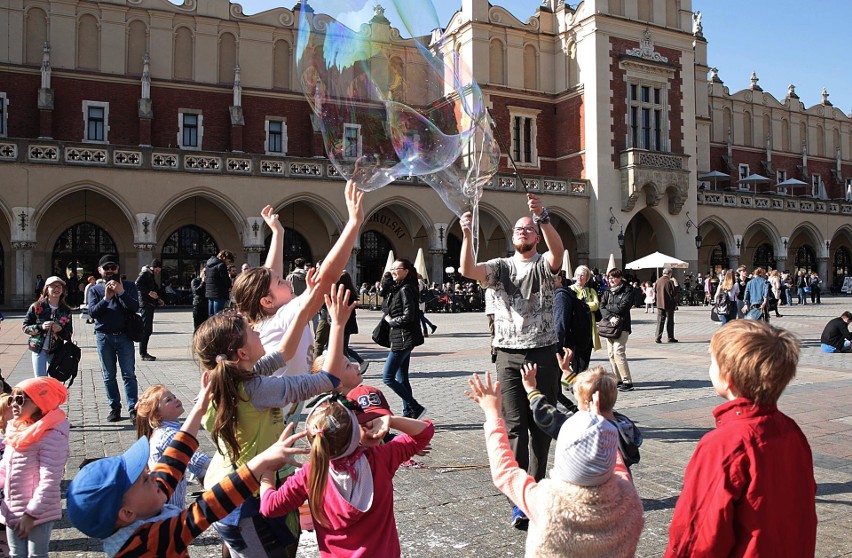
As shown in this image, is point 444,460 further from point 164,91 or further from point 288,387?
point 164,91

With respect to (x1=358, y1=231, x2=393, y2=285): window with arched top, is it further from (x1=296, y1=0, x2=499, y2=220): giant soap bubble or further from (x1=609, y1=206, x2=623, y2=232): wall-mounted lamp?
(x1=296, y1=0, x2=499, y2=220): giant soap bubble

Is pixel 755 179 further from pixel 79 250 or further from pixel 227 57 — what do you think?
pixel 79 250

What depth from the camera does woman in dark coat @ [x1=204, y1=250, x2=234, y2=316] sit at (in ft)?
36.9

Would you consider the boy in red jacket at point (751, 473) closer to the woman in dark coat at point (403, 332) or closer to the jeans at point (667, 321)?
the woman in dark coat at point (403, 332)

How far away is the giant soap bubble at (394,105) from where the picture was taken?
6285 millimetres

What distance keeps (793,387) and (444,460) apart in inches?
213

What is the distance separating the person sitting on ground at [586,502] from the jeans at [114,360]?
5866 millimetres

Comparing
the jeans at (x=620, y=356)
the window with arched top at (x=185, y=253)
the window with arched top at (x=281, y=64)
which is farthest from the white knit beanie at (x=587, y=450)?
the window with arched top at (x=281, y=64)

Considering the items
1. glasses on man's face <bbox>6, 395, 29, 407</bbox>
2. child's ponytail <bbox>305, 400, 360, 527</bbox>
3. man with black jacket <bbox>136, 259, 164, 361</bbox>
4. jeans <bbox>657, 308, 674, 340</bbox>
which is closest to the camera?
child's ponytail <bbox>305, 400, 360, 527</bbox>

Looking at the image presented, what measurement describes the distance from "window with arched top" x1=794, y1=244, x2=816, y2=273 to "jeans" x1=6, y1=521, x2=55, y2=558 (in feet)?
149

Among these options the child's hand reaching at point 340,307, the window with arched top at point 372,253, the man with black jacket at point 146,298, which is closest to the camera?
the child's hand reaching at point 340,307

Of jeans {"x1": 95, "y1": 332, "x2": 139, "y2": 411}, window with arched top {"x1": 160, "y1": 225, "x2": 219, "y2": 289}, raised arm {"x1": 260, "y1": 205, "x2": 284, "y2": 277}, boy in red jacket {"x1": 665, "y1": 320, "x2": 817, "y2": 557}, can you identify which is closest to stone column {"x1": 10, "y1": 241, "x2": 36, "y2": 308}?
window with arched top {"x1": 160, "y1": 225, "x2": 219, "y2": 289}

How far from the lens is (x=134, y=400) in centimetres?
752

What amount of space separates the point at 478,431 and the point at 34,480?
405 cm
